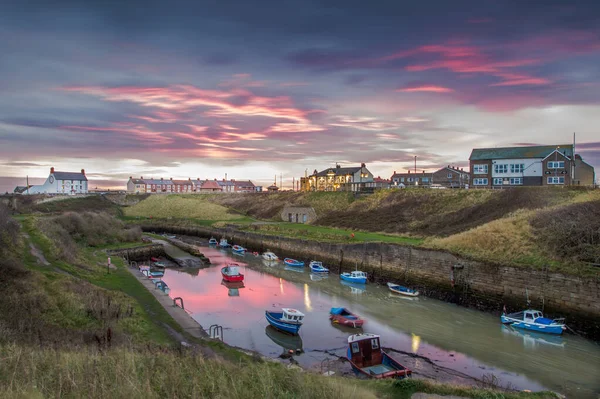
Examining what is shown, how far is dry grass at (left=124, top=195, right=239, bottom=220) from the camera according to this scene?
10200cm

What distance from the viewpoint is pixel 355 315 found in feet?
98.5

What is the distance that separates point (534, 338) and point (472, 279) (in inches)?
324

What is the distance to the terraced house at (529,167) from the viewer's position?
67.4m

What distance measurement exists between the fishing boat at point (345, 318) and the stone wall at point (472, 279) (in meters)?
10.7

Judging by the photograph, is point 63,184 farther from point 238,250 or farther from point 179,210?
point 238,250

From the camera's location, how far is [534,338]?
25422 mm

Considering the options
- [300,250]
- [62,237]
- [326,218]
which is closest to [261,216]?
[326,218]

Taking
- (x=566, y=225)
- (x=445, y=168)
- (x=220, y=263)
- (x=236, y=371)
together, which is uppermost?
(x=445, y=168)

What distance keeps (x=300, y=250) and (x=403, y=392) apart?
140ft

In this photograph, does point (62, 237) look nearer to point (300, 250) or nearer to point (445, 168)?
point (300, 250)

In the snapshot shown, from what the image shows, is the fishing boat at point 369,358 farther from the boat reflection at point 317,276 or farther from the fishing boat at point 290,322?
the boat reflection at point 317,276

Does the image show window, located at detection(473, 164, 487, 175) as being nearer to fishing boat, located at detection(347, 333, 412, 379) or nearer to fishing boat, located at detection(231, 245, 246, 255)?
fishing boat, located at detection(231, 245, 246, 255)

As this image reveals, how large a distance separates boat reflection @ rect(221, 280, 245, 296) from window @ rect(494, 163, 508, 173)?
55967 mm

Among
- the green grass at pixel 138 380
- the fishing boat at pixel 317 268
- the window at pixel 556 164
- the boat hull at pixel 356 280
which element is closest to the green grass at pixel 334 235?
the fishing boat at pixel 317 268
